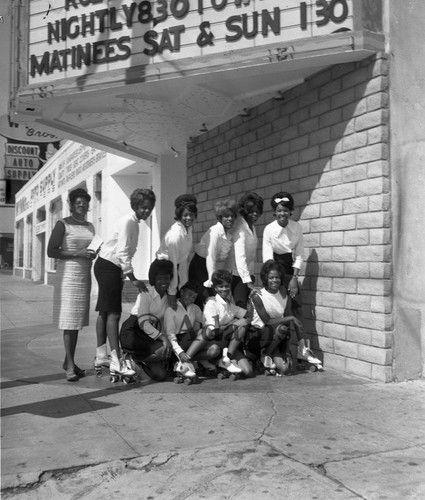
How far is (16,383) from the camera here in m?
5.16

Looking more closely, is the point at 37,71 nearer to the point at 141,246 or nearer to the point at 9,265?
the point at 141,246

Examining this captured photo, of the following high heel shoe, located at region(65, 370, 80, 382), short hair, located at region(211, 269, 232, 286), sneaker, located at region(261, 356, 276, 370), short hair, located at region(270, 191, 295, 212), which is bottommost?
high heel shoe, located at region(65, 370, 80, 382)

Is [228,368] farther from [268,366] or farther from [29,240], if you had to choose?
[29,240]

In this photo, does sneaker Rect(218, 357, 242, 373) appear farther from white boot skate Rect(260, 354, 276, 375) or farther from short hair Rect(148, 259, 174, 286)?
short hair Rect(148, 259, 174, 286)

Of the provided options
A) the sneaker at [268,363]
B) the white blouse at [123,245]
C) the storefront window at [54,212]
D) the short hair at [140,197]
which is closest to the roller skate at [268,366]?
the sneaker at [268,363]

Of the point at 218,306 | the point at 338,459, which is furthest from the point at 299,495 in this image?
the point at 218,306

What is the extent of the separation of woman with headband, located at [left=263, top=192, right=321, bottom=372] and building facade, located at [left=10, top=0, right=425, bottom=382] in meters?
0.30

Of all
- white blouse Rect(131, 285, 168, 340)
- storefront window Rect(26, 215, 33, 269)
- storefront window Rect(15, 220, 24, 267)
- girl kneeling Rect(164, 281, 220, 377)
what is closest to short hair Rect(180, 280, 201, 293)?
girl kneeling Rect(164, 281, 220, 377)

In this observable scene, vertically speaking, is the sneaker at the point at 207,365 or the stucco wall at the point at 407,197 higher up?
the stucco wall at the point at 407,197

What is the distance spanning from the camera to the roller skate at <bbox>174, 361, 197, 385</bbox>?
16.4 ft

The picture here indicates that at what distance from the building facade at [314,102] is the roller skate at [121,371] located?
81.4 inches

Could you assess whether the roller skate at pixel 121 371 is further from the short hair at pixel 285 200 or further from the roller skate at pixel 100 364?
the short hair at pixel 285 200

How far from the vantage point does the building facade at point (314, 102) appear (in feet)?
16.9

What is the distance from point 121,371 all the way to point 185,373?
1.96 ft
